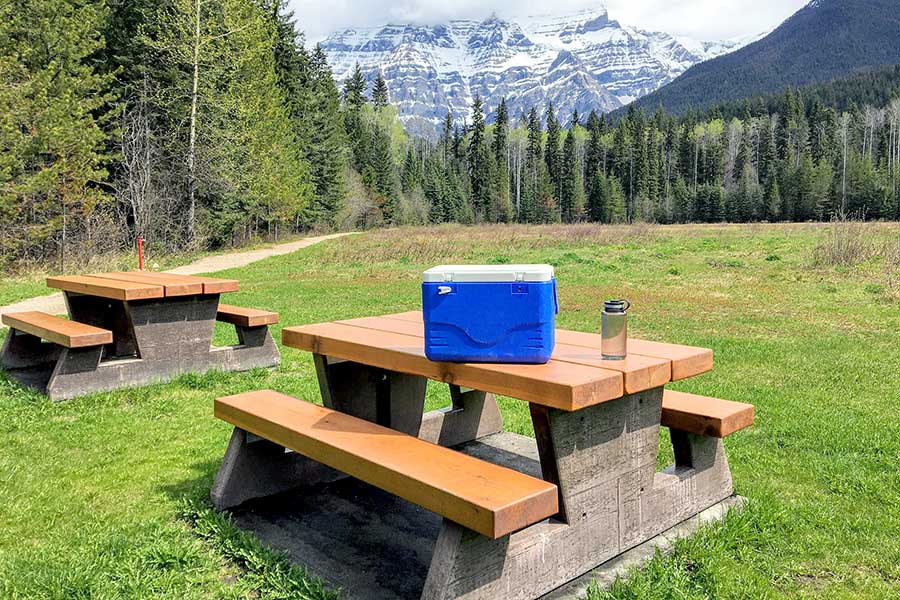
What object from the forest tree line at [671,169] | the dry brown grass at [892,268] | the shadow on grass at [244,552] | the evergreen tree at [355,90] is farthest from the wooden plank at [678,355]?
the forest tree line at [671,169]

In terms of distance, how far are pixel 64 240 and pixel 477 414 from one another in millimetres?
16592

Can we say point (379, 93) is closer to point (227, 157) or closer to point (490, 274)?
point (227, 157)

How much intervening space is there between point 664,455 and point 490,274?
2.15 meters

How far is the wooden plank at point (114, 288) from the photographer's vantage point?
5.31 metres

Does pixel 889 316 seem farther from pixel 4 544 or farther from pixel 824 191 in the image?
pixel 824 191

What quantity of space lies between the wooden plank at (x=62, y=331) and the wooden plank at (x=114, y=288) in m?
0.29

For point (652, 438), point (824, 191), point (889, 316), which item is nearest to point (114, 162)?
point (889, 316)

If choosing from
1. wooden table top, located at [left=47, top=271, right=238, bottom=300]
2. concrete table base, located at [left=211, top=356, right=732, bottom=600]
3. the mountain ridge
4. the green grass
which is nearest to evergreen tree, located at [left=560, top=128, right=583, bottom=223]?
the green grass

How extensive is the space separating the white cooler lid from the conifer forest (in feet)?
48.4

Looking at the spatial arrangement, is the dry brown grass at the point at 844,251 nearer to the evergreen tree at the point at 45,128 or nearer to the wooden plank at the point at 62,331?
the wooden plank at the point at 62,331

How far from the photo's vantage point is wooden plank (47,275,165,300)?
5312 mm

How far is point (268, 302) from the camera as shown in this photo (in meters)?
11.5

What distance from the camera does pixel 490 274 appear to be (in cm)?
244

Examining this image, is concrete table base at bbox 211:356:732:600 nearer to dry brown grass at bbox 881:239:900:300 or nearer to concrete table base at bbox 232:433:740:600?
concrete table base at bbox 232:433:740:600
